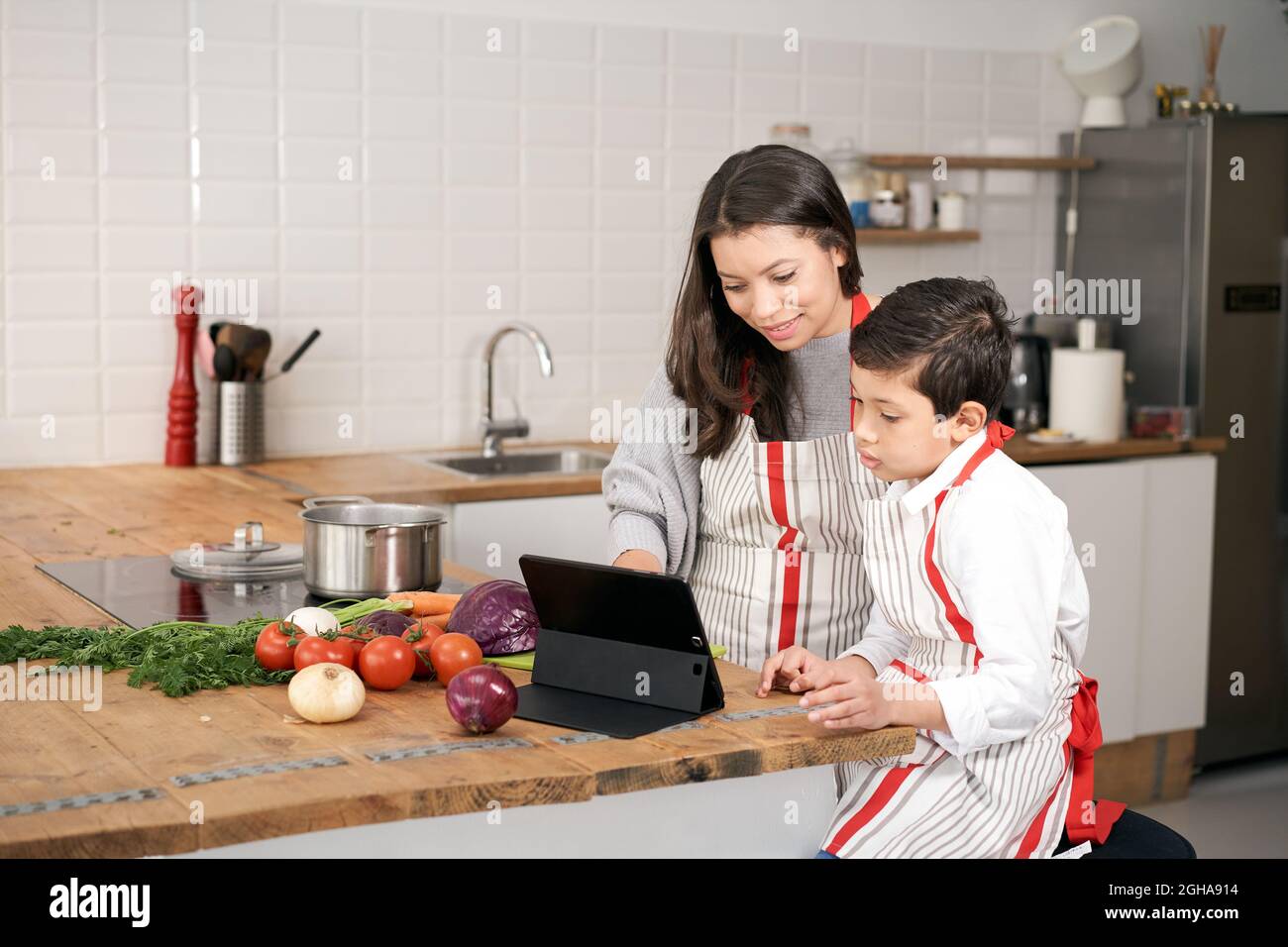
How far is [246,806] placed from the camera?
50.3 inches

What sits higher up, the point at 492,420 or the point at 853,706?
the point at 492,420

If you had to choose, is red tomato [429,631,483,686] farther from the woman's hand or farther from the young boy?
the woman's hand

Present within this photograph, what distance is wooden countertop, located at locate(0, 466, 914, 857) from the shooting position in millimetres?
1264

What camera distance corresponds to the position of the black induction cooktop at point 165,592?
2.04 meters

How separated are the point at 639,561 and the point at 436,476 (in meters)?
1.25

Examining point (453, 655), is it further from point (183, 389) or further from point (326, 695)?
point (183, 389)

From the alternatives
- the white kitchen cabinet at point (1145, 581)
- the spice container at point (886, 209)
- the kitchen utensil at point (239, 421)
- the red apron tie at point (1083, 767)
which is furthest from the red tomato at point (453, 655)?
the spice container at point (886, 209)

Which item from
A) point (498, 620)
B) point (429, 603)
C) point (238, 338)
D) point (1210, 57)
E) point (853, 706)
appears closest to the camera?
point (853, 706)

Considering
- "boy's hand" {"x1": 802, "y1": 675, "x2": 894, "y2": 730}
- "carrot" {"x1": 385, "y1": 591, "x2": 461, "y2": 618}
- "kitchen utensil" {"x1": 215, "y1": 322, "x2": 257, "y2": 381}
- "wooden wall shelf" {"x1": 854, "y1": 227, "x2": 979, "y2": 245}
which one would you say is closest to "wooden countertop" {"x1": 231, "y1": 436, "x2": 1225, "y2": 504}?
"kitchen utensil" {"x1": 215, "y1": 322, "x2": 257, "y2": 381}

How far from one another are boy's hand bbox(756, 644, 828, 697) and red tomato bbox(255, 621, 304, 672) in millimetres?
532

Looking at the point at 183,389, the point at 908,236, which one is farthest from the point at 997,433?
the point at 908,236

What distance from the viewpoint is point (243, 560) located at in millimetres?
2334
